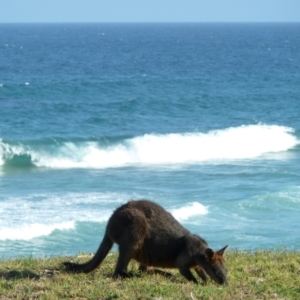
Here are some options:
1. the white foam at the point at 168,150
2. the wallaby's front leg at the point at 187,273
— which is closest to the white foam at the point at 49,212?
the white foam at the point at 168,150

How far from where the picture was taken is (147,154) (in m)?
29.2

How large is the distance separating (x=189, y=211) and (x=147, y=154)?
1031 centimetres

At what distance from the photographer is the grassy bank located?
763 cm

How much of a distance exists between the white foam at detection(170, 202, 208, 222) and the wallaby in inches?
376

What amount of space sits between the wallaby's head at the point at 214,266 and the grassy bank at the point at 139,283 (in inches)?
3.6

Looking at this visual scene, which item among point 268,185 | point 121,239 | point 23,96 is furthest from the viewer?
point 23,96

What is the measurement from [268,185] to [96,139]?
10196mm

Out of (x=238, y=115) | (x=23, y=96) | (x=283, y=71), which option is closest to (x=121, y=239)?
(x=238, y=115)

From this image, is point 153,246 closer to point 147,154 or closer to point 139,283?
point 139,283

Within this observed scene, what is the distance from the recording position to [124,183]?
2339cm

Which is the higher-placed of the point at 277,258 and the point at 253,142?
the point at 277,258

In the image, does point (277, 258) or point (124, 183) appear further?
point (124, 183)

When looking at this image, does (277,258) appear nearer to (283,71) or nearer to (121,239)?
(121,239)

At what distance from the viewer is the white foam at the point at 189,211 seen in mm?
18531
